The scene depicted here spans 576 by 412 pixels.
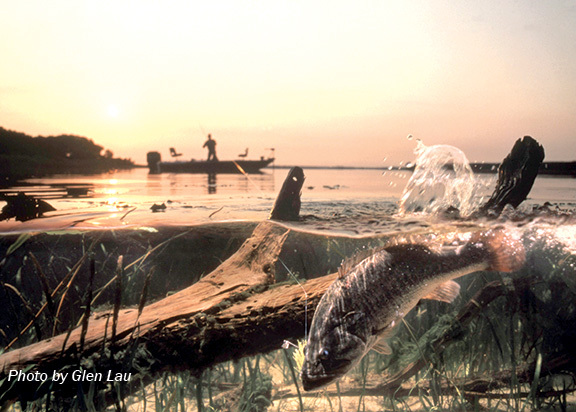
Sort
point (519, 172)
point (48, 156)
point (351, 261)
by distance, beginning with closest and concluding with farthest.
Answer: point (351, 261), point (519, 172), point (48, 156)

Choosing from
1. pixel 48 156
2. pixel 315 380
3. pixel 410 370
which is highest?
pixel 48 156

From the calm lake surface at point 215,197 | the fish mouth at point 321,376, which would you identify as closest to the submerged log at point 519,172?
the calm lake surface at point 215,197

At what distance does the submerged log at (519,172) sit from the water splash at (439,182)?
39 centimetres

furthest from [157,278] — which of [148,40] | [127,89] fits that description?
[148,40]

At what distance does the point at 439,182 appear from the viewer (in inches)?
208

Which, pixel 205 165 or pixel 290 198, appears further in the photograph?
pixel 290 198

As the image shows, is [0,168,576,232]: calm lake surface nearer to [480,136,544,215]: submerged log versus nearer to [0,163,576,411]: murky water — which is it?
[0,163,576,411]: murky water

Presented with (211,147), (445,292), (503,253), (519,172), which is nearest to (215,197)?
(211,147)

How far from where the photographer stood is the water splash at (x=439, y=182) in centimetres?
479

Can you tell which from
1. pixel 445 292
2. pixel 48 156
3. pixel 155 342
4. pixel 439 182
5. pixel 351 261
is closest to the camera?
pixel 351 261

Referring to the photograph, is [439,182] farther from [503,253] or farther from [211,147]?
[211,147]

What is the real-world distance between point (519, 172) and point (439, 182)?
3.32 feet

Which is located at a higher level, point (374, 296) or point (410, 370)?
point (374, 296)

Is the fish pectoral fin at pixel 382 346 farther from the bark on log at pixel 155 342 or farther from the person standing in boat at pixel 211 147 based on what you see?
the person standing in boat at pixel 211 147
